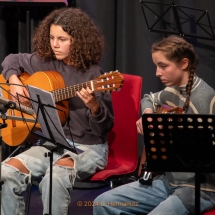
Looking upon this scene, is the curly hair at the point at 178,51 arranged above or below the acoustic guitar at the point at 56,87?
above

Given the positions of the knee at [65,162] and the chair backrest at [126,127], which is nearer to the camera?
the knee at [65,162]

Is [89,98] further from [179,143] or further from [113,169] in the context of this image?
[179,143]

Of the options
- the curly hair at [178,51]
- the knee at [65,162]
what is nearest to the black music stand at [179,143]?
the curly hair at [178,51]

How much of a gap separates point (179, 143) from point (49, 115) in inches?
29.7

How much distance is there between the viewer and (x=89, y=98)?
9.58 feet

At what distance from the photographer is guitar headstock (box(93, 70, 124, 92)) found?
2885 mm

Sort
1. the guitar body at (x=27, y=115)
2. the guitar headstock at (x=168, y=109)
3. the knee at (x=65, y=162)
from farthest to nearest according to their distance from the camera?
the guitar body at (x=27, y=115) → the knee at (x=65, y=162) → the guitar headstock at (x=168, y=109)

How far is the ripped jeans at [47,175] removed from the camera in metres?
2.84

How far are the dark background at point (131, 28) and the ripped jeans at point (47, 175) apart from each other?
1369 millimetres

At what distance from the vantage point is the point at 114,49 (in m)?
4.41

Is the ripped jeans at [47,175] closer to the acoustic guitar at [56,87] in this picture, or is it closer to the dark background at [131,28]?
the acoustic guitar at [56,87]

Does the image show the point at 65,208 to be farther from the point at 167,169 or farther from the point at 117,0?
the point at 117,0

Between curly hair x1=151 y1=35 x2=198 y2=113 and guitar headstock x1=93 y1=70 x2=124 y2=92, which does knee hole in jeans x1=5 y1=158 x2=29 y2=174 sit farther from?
curly hair x1=151 y1=35 x2=198 y2=113

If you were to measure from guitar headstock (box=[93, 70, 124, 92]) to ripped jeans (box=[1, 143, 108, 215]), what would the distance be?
1.37 ft
